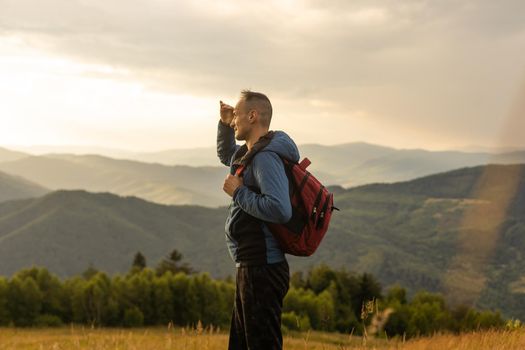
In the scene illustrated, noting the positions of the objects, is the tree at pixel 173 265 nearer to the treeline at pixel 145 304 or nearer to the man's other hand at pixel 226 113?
the treeline at pixel 145 304

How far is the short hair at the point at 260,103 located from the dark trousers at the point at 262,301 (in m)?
1.11

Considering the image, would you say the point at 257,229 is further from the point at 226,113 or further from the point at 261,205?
the point at 226,113

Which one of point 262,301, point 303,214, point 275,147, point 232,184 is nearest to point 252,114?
point 275,147

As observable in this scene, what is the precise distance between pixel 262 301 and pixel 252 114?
1399 mm

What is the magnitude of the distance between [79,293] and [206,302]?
49.3 ft

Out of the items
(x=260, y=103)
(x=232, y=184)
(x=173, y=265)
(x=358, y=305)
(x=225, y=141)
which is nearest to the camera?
(x=232, y=184)

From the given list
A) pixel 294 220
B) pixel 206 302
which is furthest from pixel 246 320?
pixel 206 302

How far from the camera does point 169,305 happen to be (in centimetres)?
7181

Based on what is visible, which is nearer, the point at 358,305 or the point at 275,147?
the point at 275,147

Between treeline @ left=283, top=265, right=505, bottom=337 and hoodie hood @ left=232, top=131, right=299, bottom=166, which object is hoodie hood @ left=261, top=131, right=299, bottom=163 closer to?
hoodie hood @ left=232, top=131, right=299, bottom=166

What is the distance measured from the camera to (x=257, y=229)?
173 inches

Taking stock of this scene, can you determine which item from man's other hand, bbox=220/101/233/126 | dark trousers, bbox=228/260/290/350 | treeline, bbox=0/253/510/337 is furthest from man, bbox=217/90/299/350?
treeline, bbox=0/253/510/337

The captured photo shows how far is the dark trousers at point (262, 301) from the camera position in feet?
14.4

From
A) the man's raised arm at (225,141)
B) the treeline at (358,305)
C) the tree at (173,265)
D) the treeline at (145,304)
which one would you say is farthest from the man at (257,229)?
the tree at (173,265)
